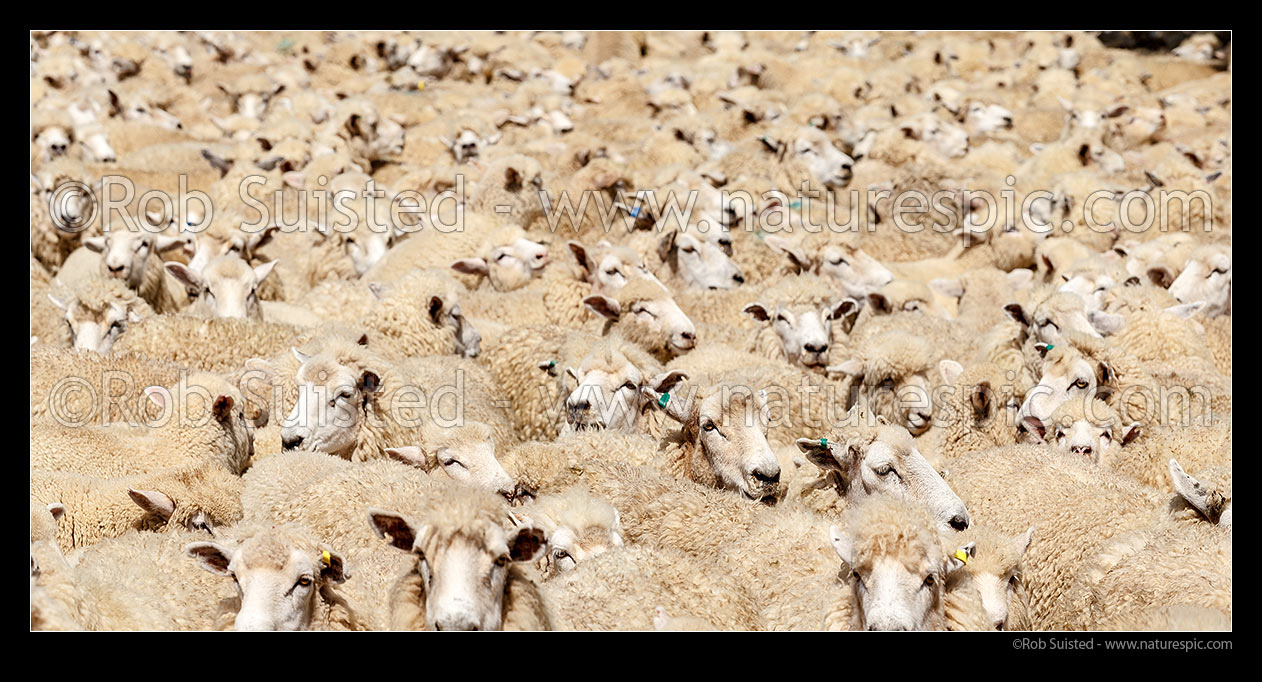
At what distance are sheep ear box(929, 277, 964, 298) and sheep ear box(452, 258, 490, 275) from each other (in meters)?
3.24

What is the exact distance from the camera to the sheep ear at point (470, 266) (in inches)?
360

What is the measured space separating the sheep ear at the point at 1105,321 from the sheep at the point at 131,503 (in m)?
5.02

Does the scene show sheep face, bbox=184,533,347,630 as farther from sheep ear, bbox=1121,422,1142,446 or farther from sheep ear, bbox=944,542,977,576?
sheep ear, bbox=1121,422,1142,446

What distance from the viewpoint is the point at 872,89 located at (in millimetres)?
17656

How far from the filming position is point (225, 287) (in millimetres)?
8258

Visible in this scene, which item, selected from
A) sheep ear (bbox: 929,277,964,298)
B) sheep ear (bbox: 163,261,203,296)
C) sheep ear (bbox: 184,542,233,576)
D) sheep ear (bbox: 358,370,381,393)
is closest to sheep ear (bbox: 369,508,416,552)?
sheep ear (bbox: 184,542,233,576)

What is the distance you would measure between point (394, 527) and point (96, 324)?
4.62m

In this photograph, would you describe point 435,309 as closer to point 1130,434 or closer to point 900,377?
point 900,377

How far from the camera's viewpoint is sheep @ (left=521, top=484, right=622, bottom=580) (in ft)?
16.3

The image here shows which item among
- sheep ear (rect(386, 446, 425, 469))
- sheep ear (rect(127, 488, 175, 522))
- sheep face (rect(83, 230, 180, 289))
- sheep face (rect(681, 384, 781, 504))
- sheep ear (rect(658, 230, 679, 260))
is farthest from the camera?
sheep ear (rect(658, 230, 679, 260))

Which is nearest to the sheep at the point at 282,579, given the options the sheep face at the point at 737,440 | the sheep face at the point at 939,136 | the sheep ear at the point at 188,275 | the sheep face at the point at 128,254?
the sheep face at the point at 737,440

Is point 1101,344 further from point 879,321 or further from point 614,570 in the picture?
point 614,570

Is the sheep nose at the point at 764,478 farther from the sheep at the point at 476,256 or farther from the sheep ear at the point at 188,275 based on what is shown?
the sheep ear at the point at 188,275

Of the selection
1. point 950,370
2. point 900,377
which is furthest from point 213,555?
point 950,370
